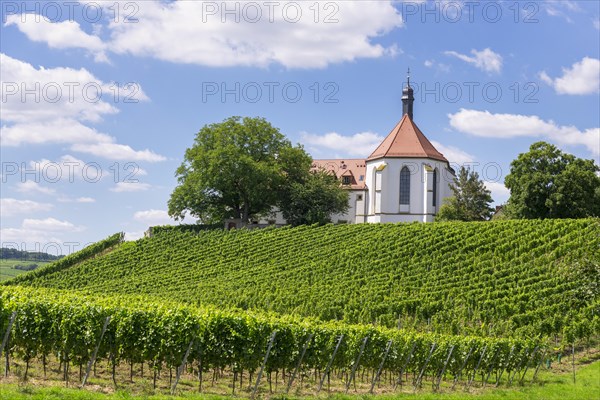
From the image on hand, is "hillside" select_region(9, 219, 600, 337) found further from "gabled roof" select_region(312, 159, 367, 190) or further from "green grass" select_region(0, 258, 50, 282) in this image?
"gabled roof" select_region(312, 159, 367, 190)

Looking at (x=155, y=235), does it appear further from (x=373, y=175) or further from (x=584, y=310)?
(x=584, y=310)

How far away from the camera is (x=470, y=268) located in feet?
141

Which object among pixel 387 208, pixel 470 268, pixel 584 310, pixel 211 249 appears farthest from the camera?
pixel 387 208

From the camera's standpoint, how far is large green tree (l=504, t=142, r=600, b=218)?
2207 inches

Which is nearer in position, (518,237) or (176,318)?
(176,318)

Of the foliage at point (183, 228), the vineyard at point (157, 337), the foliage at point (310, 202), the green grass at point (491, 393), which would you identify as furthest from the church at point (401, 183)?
the vineyard at point (157, 337)

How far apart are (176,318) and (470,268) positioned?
28735 millimetres

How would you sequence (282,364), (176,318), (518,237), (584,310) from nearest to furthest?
1. (176,318)
2. (282,364)
3. (584,310)
4. (518,237)

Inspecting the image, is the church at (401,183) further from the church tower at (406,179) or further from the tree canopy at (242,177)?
the tree canopy at (242,177)

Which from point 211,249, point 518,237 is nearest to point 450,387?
point 518,237

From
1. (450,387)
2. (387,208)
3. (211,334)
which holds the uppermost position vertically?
(387,208)

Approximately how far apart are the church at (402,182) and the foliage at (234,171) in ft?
29.4

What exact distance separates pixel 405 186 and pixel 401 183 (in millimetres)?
528

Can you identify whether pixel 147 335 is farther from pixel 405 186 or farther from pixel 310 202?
pixel 405 186
